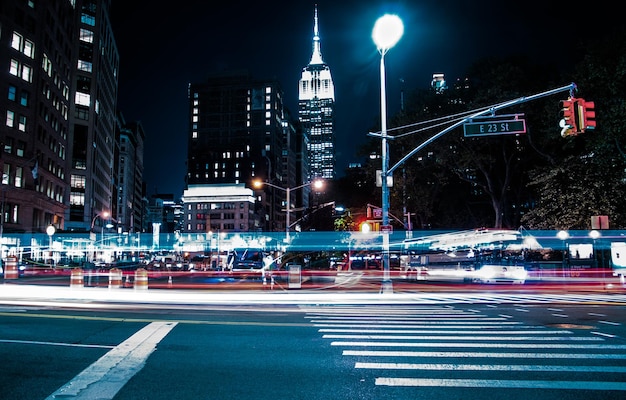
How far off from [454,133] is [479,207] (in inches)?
982

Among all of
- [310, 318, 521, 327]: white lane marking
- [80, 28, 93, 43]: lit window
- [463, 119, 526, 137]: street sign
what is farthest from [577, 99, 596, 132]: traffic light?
[80, 28, 93, 43]: lit window

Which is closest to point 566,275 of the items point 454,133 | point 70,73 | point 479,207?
point 454,133

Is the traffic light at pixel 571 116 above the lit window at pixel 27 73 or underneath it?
underneath

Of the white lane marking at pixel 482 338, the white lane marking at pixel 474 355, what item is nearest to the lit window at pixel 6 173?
the white lane marking at pixel 482 338

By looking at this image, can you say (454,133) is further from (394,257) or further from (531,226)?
(394,257)

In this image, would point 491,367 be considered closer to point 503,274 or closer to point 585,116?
point 585,116

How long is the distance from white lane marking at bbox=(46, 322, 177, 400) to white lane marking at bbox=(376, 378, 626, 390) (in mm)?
3501

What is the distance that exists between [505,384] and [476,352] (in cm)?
195

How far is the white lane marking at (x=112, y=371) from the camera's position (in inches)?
234

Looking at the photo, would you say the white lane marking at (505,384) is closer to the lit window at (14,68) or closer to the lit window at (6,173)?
the lit window at (6,173)

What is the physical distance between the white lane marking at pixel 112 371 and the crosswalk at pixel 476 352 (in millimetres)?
3353

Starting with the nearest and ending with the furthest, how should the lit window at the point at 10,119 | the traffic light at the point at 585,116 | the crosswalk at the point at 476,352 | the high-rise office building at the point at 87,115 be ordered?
the crosswalk at the point at 476,352 < the traffic light at the point at 585,116 < the lit window at the point at 10,119 < the high-rise office building at the point at 87,115

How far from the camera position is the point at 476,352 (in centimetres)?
827

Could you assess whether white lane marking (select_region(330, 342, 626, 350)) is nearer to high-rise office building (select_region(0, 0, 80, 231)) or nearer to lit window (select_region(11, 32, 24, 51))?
high-rise office building (select_region(0, 0, 80, 231))
